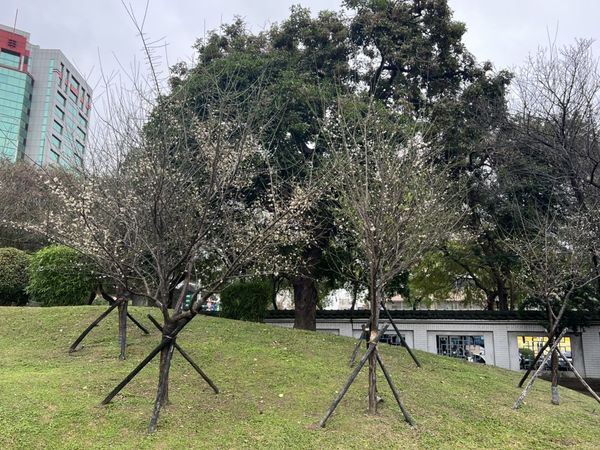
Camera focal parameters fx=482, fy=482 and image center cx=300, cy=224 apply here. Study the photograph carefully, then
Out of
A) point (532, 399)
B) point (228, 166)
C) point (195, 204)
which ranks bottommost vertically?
point (532, 399)

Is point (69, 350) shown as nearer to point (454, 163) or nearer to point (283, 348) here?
point (283, 348)

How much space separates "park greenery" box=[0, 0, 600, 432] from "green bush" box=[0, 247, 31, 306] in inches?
1.6

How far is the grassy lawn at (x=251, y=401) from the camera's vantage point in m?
5.30

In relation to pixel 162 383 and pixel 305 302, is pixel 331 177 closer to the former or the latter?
pixel 162 383

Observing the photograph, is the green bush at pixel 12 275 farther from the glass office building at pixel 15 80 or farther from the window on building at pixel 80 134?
the glass office building at pixel 15 80

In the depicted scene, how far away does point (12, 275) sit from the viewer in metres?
13.1

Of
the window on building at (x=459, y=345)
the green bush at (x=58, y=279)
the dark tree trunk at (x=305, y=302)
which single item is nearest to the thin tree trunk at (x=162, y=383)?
the green bush at (x=58, y=279)

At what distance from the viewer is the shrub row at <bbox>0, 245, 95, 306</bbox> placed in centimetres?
1205

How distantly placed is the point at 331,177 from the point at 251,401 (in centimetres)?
368

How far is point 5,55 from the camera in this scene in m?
58.5

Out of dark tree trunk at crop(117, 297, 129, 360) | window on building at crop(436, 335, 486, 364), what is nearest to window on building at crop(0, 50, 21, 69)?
window on building at crop(436, 335, 486, 364)

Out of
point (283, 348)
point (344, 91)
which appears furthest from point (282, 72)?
point (283, 348)

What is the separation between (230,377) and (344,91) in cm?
757

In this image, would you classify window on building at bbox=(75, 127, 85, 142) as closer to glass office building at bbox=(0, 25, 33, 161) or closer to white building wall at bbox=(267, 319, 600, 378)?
white building wall at bbox=(267, 319, 600, 378)
